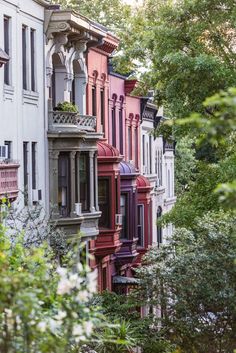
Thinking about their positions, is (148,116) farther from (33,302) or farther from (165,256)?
(33,302)

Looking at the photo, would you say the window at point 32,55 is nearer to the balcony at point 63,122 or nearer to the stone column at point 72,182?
the balcony at point 63,122

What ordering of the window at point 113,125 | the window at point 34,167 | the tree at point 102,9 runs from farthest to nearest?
the tree at point 102,9 → the window at point 113,125 → the window at point 34,167

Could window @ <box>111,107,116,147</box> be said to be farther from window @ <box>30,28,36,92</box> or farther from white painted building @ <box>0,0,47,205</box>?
window @ <box>30,28,36,92</box>

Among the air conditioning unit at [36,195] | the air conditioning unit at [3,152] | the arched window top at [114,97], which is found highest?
the arched window top at [114,97]

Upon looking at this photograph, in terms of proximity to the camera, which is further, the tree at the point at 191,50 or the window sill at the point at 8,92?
the tree at the point at 191,50

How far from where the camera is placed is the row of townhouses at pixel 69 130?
37.3 meters

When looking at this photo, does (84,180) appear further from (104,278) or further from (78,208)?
(104,278)

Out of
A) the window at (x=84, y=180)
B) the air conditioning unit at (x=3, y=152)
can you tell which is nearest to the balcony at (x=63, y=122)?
the window at (x=84, y=180)

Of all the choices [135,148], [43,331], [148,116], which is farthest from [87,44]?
[43,331]

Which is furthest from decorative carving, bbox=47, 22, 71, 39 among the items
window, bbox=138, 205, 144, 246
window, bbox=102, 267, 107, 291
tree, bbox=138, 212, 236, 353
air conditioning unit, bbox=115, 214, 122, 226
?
window, bbox=138, 205, 144, 246

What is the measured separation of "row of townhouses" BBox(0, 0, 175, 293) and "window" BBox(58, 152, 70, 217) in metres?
0.03

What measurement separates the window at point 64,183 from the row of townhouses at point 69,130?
32 millimetres

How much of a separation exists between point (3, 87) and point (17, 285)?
24.3 meters

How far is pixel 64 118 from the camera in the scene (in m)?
41.7
